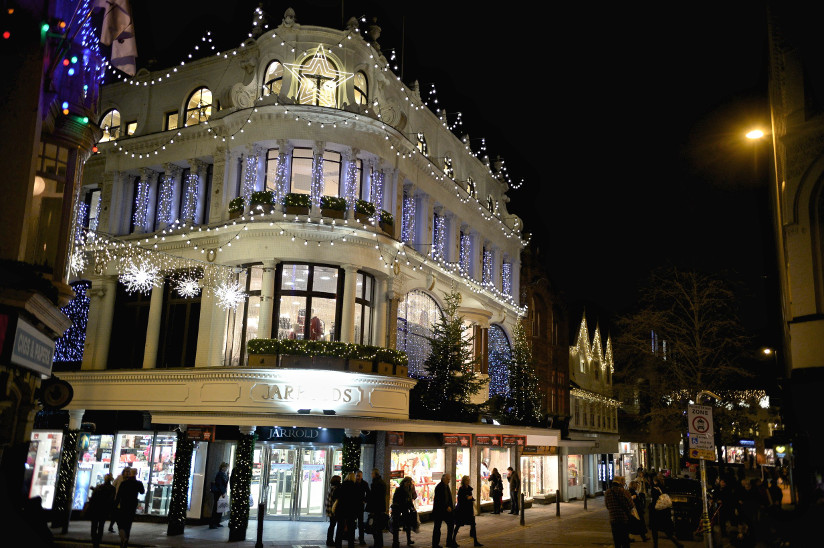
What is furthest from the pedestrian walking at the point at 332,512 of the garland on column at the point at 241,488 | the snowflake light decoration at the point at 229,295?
the snowflake light decoration at the point at 229,295

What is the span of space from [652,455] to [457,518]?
164 ft

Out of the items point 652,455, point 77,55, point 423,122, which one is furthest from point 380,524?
point 652,455

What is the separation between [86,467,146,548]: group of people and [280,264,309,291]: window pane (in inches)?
333

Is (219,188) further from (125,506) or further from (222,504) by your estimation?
(125,506)

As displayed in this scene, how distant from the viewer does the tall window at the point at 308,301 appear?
23656mm

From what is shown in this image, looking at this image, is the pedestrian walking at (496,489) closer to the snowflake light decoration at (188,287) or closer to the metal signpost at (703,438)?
the metal signpost at (703,438)

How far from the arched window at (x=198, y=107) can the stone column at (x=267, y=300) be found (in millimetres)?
7386

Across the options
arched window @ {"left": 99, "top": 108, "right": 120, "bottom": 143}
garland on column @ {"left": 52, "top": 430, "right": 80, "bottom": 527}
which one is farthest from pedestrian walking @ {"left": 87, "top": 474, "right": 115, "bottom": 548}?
arched window @ {"left": 99, "top": 108, "right": 120, "bottom": 143}

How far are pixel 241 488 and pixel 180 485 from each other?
2.24 metres

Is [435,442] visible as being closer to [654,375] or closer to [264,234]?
[264,234]

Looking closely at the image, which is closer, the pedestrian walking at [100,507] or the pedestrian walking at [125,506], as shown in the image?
the pedestrian walking at [125,506]

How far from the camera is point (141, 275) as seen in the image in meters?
25.5

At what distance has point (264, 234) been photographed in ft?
77.9

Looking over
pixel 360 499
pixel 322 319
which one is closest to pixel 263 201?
pixel 322 319
